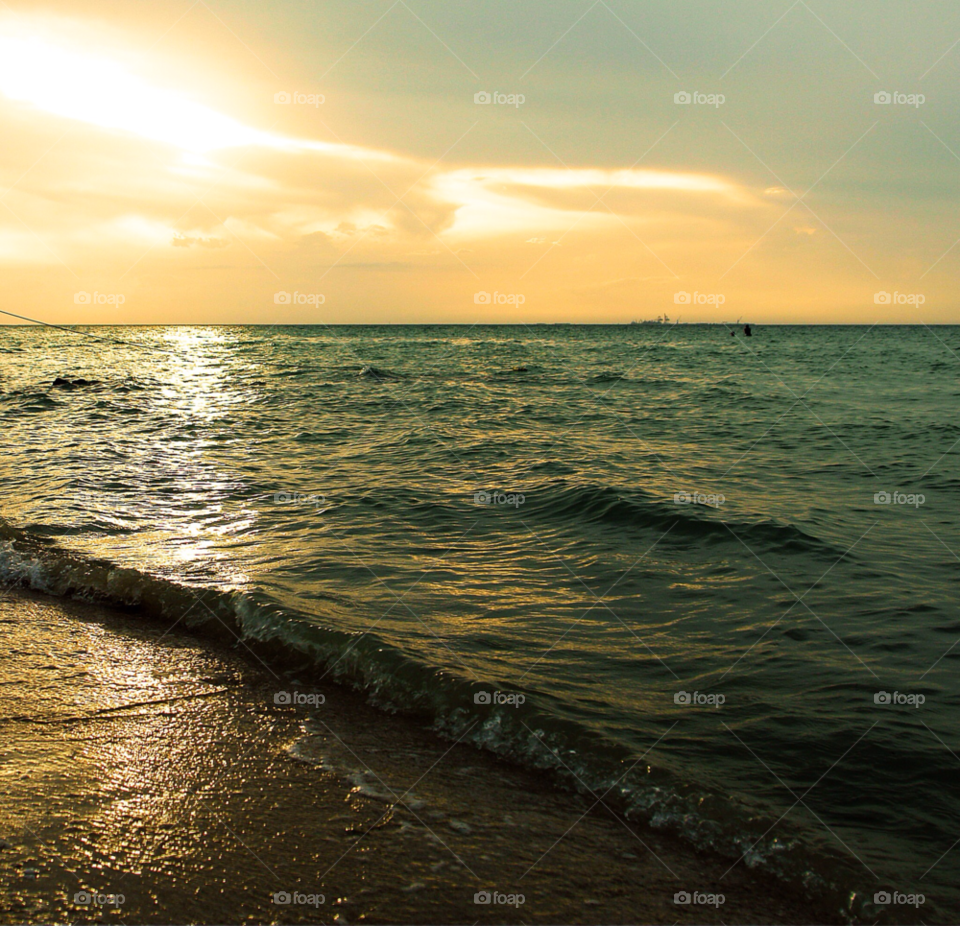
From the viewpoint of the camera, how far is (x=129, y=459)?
14859 mm

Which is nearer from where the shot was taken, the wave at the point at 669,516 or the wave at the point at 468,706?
the wave at the point at 468,706

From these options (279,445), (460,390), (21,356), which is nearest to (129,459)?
(279,445)

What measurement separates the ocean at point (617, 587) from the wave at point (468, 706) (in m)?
0.02

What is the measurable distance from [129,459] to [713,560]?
12.1 m

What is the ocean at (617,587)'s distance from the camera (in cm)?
452

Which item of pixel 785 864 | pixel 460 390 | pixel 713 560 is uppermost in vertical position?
pixel 460 390

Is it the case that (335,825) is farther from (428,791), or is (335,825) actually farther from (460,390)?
(460,390)

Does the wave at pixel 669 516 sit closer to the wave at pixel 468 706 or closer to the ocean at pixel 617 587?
the ocean at pixel 617 587

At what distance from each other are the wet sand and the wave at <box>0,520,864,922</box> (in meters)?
0.15

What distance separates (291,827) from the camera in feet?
12.7

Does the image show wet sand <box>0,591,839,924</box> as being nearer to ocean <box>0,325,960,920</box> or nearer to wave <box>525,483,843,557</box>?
ocean <box>0,325,960,920</box>

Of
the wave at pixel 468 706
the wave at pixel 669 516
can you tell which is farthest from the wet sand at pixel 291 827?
the wave at pixel 669 516

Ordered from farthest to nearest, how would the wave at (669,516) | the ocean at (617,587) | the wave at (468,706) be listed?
the wave at (669,516) → the ocean at (617,587) → the wave at (468,706)

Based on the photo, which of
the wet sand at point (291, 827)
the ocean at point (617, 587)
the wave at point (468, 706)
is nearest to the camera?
the wet sand at point (291, 827)
